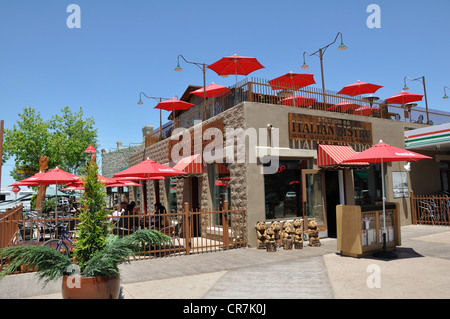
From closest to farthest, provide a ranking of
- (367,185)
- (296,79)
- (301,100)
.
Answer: (301,100), (367,185), (296,79)

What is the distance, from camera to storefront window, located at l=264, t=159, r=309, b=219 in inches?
411

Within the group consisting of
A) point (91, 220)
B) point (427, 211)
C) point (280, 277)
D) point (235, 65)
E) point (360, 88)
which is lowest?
point (280, 277)

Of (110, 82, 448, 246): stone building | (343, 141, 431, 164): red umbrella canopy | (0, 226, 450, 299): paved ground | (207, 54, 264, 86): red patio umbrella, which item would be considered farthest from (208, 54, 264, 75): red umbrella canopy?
(0, 226, 450, 299): paved ground

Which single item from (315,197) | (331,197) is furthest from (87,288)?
(331,197)

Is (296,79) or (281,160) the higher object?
(296,79)

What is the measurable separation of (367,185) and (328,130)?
2846mm

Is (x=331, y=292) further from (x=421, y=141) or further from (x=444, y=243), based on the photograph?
(x=421, y=141)

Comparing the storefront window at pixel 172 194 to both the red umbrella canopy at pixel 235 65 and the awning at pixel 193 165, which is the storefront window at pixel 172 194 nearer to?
the awning at pixel 193 165

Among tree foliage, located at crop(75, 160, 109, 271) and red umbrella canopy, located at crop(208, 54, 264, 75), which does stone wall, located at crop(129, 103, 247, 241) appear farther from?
tree foliage, located at crop(75, 160, 109, 271)

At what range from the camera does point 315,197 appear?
11.1 meters

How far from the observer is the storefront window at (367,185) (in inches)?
484

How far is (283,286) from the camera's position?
5633 millimetres

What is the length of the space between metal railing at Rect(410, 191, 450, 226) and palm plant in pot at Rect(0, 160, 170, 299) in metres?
12.0

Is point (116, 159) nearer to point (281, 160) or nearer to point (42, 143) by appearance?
point (42, 143)
